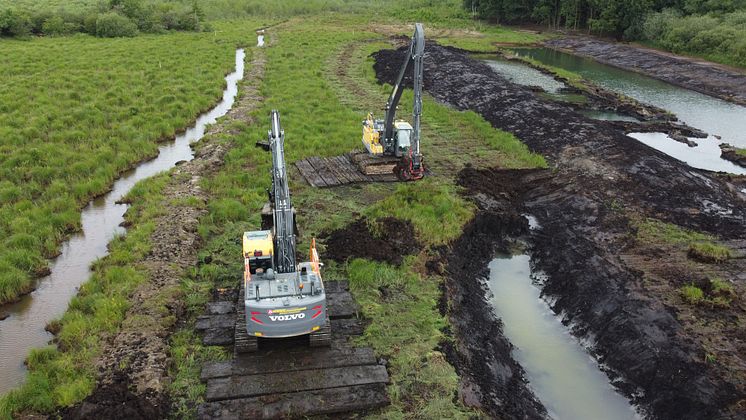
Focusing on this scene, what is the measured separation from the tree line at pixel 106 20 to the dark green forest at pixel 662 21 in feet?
158

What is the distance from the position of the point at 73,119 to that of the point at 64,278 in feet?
49.1

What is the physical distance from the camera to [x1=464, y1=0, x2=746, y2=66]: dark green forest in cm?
5272

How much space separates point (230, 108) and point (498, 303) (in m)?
23.5

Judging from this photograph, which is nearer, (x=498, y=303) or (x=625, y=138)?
(x=498, y=303)

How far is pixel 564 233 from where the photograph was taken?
1944 cm

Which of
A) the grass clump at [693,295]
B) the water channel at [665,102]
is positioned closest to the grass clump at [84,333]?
the grass clump at [693,295]

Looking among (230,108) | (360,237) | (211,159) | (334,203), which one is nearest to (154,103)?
(230,108)

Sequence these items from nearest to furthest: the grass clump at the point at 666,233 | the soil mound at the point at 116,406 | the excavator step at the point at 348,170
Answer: the soil mound at the point at 116,406 < the grass clump at the point at 666,233 < the excavator step at the point at 348,170

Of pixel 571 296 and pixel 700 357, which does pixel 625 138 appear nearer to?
pixel 571 296

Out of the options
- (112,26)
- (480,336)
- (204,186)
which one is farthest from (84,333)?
(112,26)

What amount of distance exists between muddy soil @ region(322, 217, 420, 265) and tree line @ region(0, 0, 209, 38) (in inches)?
2016

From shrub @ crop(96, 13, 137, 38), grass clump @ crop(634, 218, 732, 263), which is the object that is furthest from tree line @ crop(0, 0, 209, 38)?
grass clump @ crop(634, 218, 732, 263)

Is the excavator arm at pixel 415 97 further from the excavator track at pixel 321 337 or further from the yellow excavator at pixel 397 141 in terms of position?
the excavator track at pixel 321 337

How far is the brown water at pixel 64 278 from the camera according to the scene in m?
13.5
